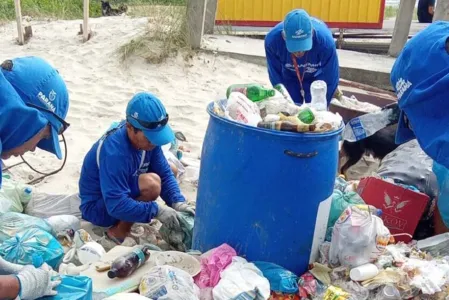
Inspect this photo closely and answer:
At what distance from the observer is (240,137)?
272 centimetres

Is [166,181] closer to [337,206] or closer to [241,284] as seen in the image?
[337,206]

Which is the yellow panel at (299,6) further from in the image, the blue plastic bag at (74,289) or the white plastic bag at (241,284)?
the blue plastic bag at (74,289)

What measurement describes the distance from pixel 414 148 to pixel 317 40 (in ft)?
3.52

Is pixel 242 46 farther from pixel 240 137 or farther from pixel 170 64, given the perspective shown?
pixel 240 137

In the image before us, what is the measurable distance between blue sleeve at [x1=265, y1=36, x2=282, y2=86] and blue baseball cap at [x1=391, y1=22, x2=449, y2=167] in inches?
87.1

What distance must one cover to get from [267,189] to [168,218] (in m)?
0.96

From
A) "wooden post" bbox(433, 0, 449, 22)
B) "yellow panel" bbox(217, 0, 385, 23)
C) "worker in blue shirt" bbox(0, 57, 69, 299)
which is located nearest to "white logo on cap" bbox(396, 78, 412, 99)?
"worker in blue shirt" bbox(0, 57, 69, 299)

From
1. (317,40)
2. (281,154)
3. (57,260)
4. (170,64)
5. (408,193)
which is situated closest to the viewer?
(281,154)

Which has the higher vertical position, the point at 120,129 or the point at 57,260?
the point at 120,129

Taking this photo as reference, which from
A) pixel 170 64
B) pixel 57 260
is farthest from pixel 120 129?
pixel 170 64

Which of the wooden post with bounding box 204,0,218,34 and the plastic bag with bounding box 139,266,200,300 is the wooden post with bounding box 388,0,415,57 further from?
the plastic bag with bounding box 139,266,200,300

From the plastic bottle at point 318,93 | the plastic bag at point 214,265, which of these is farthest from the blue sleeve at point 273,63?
the plastic bag at point 214,265

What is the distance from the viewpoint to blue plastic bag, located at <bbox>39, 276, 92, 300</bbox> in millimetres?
2416

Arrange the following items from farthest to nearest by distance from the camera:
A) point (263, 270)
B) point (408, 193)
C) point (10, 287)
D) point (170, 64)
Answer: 1. point (170, 64)
2. point (408, 193)
3. point (263, 270)
4. point (10, 287)
